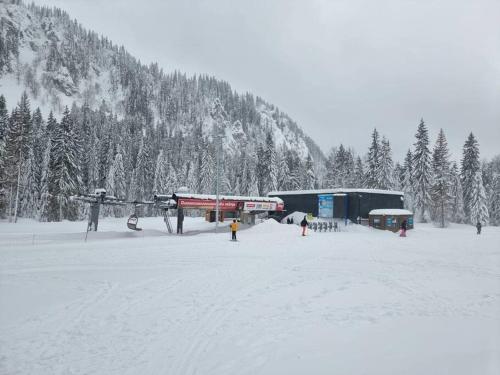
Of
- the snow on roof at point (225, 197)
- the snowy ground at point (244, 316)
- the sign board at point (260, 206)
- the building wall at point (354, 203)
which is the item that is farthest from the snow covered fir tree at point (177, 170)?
the snowy ground at point (244, 316)

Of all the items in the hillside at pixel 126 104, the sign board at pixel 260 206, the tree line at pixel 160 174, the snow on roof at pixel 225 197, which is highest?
the hillside at pixel 126 104

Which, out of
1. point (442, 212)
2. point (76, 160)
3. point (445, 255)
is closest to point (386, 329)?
point (445, 255)

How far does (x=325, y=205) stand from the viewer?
137 ft

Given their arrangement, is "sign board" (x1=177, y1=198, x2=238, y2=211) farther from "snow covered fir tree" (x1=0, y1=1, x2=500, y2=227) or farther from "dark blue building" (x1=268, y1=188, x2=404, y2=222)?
"dark blue building" (x1=268, y1=188, x2=404, y2=222)

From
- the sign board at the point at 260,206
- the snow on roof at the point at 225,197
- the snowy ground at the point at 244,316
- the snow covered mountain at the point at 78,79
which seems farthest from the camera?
the snow covered mountain at the point at 78,79

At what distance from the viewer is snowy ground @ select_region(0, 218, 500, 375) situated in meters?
5.70

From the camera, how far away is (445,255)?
1878cm

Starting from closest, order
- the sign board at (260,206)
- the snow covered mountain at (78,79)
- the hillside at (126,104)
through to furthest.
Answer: the sign board at (260,206)
the hillside at (126,104)
the snow covered mountain at (78,79)

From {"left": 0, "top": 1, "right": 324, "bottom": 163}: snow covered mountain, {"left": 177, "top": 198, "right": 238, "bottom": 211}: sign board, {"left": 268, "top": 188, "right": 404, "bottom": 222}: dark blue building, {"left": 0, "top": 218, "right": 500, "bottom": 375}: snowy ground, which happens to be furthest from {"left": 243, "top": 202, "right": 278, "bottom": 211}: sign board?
{"left": 0, "top": 1, "right": 324, "bottom": 163}: snow covered mountain

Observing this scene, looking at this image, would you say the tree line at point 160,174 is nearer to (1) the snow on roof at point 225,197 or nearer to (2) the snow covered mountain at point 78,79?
(1) the snow on roof at point 225,197

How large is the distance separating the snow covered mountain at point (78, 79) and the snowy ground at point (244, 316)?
153303 mm

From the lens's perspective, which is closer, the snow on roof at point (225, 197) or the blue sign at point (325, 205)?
the snow on roof at point (225, 197)

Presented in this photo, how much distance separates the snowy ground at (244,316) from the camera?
570 centimetres

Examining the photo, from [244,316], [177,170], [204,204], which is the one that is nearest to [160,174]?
[177,170]
